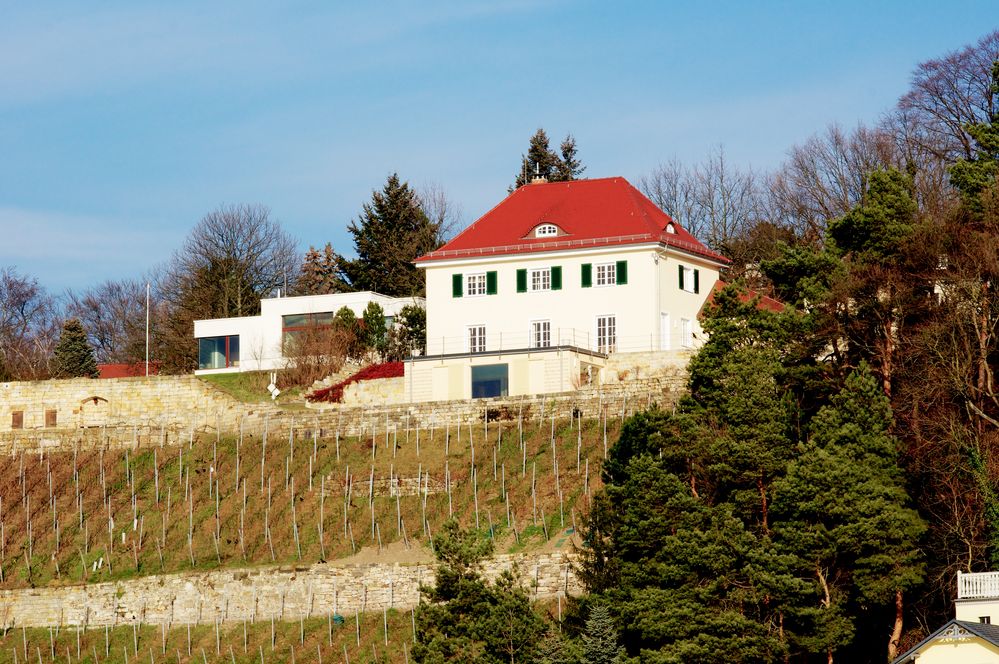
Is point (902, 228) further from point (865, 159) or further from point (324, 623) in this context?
point (865, 159)

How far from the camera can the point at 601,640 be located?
34.0 meters

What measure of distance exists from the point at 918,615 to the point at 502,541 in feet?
33.9

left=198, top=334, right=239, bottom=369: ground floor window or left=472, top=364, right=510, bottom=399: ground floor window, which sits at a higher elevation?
left=198, top=334, right=239, bottom=369: ground floor window

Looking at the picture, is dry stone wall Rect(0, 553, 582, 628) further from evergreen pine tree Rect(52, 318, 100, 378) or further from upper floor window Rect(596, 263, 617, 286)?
evergreen pine tree Rect(52, 318, 100, 378)

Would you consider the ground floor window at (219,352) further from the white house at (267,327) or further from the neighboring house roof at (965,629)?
the neighboring house roof at (965,629)

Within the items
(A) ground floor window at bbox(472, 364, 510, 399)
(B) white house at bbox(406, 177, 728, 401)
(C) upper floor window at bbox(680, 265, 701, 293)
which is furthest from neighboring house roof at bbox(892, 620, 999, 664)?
(C) upper floor window at bbox(680, 265, 701, 293)

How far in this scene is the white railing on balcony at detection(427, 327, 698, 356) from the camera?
2101 inches

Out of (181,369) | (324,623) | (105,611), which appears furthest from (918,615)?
(181,369)

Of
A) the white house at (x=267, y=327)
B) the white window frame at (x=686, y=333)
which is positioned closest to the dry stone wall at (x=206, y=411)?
the white window frame at (x=686, y=333)

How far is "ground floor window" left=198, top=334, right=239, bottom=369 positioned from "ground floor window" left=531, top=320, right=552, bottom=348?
1492cm

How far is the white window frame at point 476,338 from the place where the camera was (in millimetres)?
55312

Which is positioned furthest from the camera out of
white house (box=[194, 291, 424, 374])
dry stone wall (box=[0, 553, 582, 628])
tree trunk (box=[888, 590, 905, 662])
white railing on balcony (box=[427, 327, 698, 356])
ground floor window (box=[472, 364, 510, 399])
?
white house (box=[194, 291, 424, 374])

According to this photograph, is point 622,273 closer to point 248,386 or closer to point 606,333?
point 606,333

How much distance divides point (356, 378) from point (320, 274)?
882 inches
